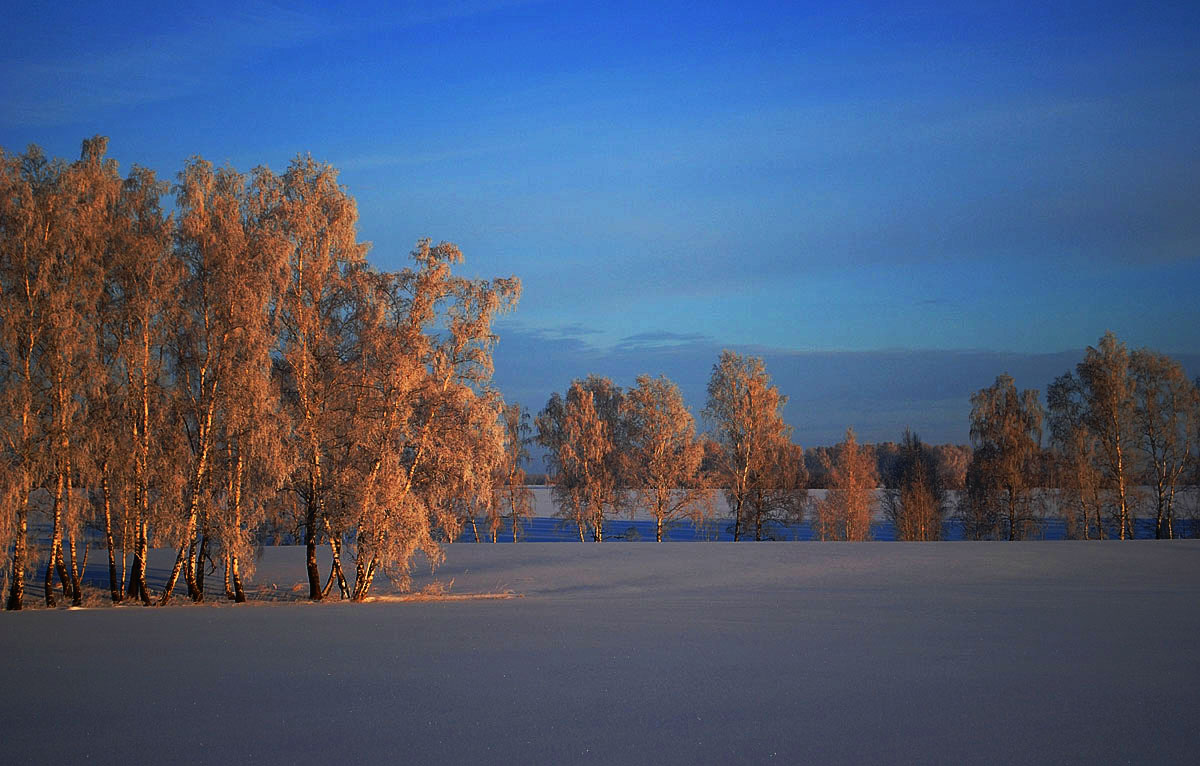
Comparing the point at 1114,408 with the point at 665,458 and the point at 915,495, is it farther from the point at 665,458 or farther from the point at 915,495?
the point at 665,458

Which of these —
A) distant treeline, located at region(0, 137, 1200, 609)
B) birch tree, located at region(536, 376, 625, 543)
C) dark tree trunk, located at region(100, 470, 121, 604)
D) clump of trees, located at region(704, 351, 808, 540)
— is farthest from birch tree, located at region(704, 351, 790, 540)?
dark tree trunk, located at region(100, 470, 121, 604)

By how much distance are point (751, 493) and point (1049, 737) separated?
39.9 metres

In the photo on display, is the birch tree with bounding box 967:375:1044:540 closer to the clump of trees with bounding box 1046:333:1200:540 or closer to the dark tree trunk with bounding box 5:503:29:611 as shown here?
the clump of trees with bounding box 1046:333:1200:540

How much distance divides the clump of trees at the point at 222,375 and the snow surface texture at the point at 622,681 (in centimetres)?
323

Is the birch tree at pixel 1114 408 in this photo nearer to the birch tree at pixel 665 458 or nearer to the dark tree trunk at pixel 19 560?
the birch tree at pixel 665 458

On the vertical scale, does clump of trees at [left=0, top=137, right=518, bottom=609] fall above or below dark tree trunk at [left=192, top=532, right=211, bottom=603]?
above

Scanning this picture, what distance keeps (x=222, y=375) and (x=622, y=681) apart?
14.2 meters

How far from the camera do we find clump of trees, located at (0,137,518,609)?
17.7 metres

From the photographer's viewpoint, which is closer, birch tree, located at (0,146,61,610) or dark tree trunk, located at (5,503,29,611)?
birch tree, located at (0,146,61,610)

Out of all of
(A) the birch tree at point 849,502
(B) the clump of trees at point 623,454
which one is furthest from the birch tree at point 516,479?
(A) the birch tree at point 849,502

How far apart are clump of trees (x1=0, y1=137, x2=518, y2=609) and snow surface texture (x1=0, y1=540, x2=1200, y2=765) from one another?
3.23 metres

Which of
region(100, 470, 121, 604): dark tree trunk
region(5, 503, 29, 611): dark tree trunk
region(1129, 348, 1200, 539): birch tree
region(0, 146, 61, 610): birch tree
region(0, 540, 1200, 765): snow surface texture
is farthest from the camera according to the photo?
region(1129, 348, 1200, 539): birch tree

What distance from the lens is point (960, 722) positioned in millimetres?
6598

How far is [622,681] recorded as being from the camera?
8344mm
